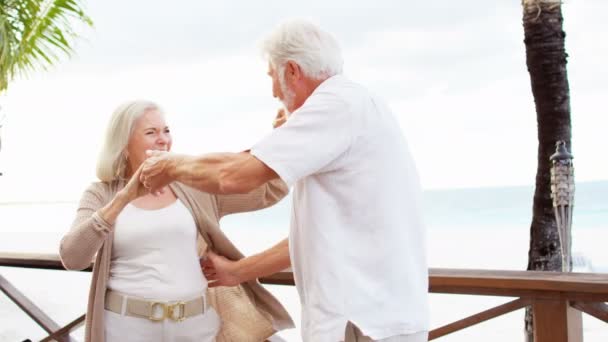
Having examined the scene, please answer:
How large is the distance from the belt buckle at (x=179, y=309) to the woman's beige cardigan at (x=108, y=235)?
192 mm

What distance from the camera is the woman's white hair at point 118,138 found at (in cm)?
211

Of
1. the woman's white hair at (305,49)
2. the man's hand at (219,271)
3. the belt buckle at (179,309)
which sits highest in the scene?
the woman's white hair at (305,49)

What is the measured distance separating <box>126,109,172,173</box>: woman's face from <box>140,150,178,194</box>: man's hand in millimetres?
422

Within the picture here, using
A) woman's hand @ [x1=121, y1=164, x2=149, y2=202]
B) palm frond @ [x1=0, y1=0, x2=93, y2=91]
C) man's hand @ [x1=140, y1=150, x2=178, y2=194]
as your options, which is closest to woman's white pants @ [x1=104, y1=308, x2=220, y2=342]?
woman's hand @ [x1=121, y1=164, x2=149, y2=202]

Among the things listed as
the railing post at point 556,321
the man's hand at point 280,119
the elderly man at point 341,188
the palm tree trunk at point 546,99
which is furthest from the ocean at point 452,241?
the elderly man at point 341,188

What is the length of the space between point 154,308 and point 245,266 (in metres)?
0.27

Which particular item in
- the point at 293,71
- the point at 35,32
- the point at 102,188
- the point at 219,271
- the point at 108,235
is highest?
the point at 35,32

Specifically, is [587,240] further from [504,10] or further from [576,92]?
[504,10]

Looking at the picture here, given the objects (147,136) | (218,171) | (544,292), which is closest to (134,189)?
(147,136)

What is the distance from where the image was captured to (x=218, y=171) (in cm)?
148

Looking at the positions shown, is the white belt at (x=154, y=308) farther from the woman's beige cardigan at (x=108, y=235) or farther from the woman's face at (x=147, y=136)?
the woman's face at (x=147, y=136)

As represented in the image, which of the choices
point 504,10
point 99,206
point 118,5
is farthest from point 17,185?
point 504,10

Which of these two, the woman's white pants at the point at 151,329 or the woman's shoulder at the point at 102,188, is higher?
the woman's shoulder at the point at 102,188

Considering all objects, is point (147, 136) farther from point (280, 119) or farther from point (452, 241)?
point (452, 241)
